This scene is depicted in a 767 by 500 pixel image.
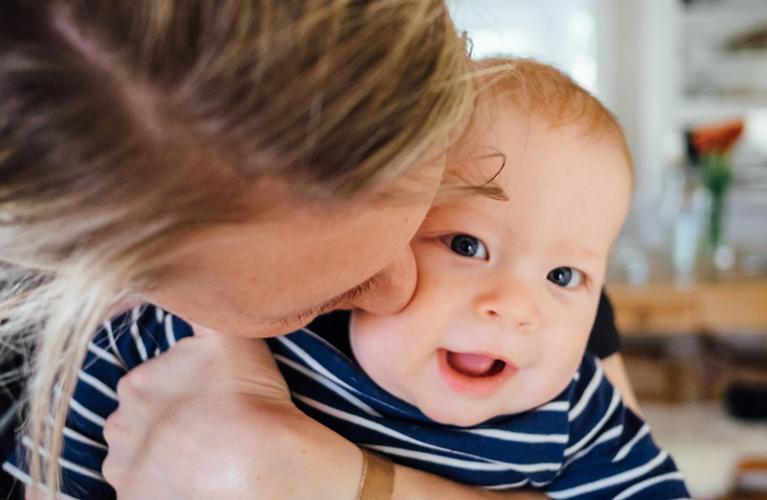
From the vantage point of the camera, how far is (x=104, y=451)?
837 mm

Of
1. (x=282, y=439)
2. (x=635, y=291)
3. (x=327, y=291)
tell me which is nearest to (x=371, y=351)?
(x=282, y=439)

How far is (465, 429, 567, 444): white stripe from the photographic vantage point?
776mm

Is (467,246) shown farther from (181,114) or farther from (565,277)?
(181,114)

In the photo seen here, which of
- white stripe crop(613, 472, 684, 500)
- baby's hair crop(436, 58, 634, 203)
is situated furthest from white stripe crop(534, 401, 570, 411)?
baby's hair crop(436, 58, 634, 203)

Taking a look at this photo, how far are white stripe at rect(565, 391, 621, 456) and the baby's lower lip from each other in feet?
0.48

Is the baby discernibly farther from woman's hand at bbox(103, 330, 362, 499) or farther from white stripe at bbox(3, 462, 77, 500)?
white stripe at bbox(3, 462, 77, 500)

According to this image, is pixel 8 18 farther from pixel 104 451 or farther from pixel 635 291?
pixel 635 291

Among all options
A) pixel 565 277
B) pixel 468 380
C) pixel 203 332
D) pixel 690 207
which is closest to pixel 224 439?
pixel 203 332

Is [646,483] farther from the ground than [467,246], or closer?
closer

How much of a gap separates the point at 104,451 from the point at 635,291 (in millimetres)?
2177

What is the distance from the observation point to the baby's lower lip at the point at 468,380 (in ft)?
2.35

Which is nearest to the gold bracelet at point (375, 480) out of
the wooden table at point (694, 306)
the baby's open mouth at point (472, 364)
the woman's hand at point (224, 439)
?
the woman's hand at point (224, 439)

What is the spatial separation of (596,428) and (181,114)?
58 cm

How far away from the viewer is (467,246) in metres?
0.74
